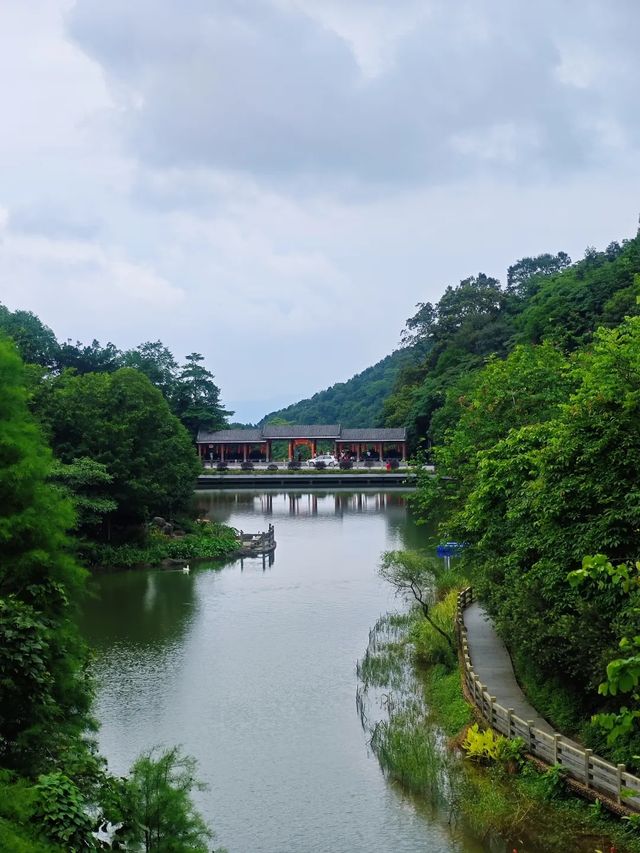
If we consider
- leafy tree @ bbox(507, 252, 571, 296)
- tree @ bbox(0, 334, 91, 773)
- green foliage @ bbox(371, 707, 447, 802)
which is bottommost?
green foliage @ bbox(371, 707, 447, 802)

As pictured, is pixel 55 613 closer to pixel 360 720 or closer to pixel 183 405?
pixel 360 720

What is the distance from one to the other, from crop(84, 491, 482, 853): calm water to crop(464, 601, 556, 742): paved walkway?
2.63 m

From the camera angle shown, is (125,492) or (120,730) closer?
(120,730)

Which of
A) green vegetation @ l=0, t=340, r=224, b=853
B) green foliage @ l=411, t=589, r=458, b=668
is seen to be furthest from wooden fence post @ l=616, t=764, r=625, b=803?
green foliage @ l=411, t=589, r=458, b=668

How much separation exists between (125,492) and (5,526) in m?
22.3

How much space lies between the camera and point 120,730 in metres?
15.8

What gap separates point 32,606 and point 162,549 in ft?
75.4

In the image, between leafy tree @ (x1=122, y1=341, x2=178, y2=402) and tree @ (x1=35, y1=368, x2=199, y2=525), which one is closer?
tree @ (x1=35, y1=368, x2=199, y2=525)

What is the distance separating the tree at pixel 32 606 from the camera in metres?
9.73

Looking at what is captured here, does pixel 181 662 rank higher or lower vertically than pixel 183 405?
lower

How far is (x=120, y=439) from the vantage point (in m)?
34.1

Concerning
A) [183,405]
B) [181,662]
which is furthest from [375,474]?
[181,662]

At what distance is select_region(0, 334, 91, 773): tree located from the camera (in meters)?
9.73

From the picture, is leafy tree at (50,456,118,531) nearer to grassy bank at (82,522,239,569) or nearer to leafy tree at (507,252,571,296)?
grassy bank at (82,522,239,569)
